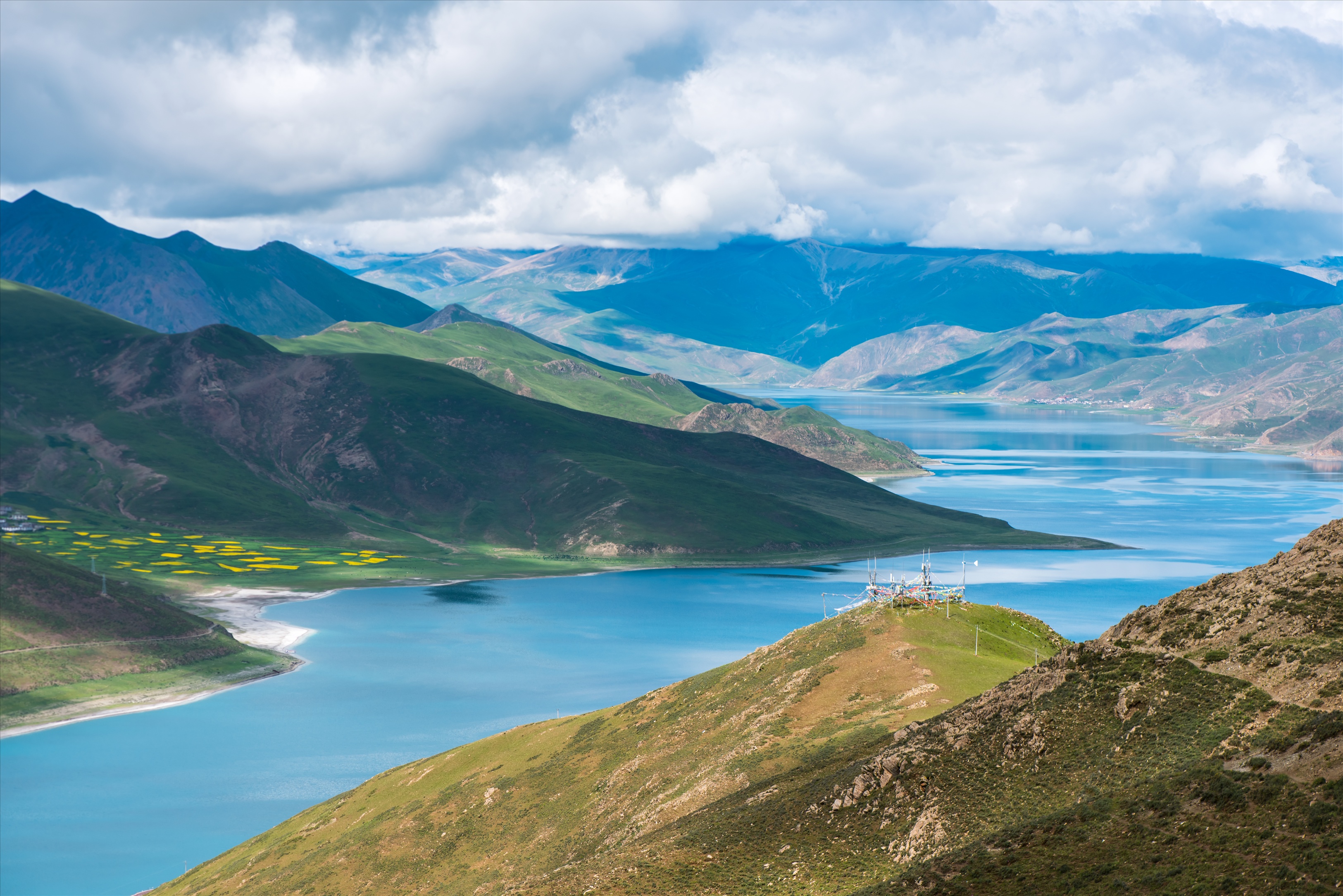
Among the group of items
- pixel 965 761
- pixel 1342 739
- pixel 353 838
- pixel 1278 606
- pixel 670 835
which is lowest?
pixel 353 838

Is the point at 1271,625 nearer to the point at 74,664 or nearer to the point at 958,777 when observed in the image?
the point at 958,777

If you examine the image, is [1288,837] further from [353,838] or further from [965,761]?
[353,838]

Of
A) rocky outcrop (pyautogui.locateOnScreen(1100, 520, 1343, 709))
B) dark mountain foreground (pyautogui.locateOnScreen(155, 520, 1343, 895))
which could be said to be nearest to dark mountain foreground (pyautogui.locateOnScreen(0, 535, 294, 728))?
dark mountain foreground (pyautogui.locateOnScreen(155, 520, 1343, 895))

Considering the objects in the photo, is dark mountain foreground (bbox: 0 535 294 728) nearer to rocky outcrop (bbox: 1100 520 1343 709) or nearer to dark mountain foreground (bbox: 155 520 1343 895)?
dark mountain foreground (bbox: 155 520 1343 895)

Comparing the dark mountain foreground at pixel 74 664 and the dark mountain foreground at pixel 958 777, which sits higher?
the dark mountain foreground at pixel 958 777

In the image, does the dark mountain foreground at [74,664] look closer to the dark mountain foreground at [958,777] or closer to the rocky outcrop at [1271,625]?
the dark mountain foreground at [958,777]

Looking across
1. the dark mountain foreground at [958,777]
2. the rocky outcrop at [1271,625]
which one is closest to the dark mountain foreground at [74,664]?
the dark mountain foreground at [958,777]

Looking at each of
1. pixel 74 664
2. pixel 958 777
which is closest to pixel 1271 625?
pixel 958 777

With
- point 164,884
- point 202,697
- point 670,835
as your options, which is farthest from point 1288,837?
point 202,697
